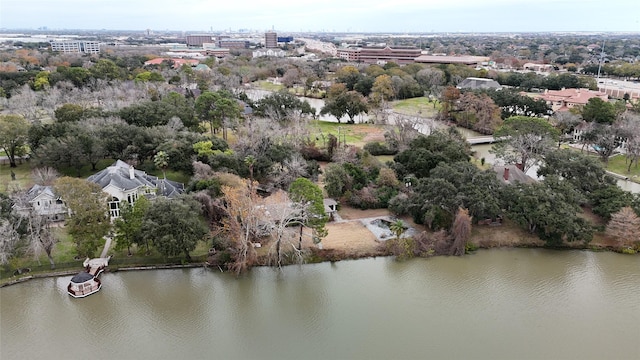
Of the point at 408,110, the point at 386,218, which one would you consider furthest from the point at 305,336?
the point at 408,110

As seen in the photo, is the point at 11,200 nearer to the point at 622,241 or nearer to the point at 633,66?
the point at 622,241

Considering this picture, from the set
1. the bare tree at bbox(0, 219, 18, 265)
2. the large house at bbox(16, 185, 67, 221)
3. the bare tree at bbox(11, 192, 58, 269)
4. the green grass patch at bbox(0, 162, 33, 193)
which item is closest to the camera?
the bare tree at bbox(0, 219, 18, 265)

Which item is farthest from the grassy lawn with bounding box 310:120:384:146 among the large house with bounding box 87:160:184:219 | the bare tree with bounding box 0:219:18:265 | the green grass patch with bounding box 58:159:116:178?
the bare tree with bounding box 0:219:18:265

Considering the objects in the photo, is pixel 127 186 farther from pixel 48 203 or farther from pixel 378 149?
pixel 378 149

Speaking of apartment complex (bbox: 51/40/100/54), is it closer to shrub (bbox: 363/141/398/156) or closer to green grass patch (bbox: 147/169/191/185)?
green grass patch (bbox: 147/169/191/185)

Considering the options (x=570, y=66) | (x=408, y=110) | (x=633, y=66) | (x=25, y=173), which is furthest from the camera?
(x=570, y=66)

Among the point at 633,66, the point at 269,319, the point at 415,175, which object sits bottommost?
the point at 269,319

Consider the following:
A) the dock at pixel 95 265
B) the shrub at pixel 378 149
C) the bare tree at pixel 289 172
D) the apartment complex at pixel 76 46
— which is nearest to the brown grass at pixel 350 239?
the bare tree at pixel 289 172
